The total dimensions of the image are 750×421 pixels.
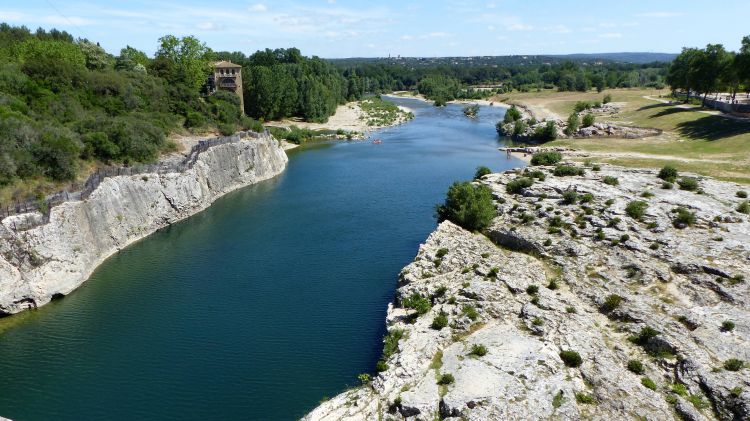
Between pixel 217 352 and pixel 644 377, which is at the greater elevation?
pixel 644 377

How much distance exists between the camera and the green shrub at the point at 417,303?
3931 centimetres

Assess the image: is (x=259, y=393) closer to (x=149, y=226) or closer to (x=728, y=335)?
(x=728, y=335)

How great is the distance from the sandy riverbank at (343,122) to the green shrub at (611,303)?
110592 millimetres

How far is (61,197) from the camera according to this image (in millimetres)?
49656

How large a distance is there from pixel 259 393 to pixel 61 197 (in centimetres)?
3138

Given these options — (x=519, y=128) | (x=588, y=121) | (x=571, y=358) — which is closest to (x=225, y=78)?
(x=519, y=128)

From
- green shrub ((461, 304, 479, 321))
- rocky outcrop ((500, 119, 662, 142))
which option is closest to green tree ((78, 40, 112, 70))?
green shrub ((461, 304, 479, 321))

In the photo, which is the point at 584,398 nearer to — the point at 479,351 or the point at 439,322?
the point at 479,351

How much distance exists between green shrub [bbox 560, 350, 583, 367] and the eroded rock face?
13.2 inches

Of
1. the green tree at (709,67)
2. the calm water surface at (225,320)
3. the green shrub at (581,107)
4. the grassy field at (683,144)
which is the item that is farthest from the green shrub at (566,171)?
the green shrub at (581,107)

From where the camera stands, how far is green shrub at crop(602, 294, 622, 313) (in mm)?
38812

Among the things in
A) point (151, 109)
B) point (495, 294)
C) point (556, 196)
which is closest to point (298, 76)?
point (151, 109)

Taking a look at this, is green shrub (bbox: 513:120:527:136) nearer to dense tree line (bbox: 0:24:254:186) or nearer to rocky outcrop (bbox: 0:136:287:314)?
→ dense tree line (bbox: 0:24:254:186)

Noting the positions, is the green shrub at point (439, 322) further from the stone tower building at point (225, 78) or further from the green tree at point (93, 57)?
the green tree at point (93, 57)
